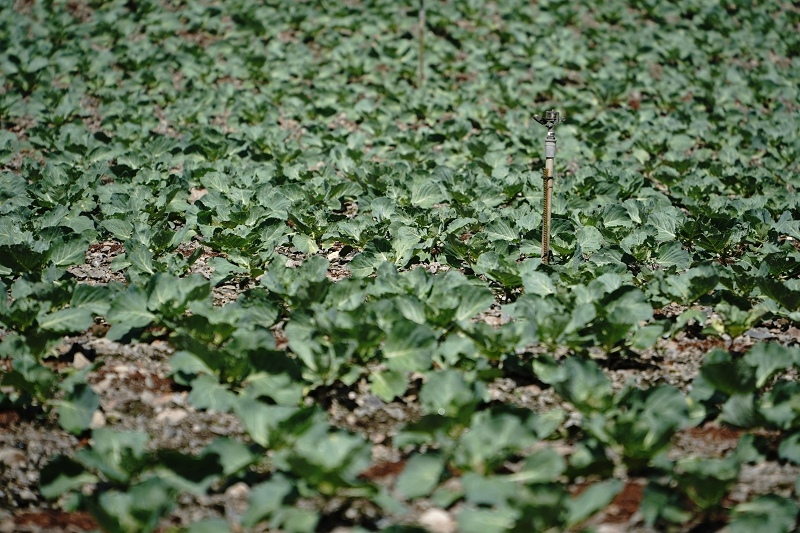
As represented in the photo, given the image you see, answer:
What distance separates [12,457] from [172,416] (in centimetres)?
64

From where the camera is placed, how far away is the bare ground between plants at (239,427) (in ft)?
8.92

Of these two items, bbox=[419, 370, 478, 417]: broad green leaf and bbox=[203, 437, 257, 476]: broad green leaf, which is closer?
bbox=[203, 437, 257, 476]: broad green leaf

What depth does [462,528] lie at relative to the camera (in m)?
2.46

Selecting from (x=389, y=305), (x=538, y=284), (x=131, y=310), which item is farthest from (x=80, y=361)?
(x=538, y=284)

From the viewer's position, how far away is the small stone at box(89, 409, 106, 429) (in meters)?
3.27

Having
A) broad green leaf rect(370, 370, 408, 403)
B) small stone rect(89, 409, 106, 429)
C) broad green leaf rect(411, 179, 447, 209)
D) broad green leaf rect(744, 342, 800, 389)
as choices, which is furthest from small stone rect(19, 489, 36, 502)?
broad green leaf rect(411, 179, 447, 209)

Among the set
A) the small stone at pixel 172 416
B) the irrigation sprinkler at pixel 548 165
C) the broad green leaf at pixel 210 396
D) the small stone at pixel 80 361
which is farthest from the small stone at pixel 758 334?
the small stone at pixel 80 361

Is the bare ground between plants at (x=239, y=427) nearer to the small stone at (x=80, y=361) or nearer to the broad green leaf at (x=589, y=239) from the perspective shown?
the small stone at (x=80, y=361)

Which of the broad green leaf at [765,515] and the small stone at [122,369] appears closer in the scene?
the broad green leaf at [765,515]

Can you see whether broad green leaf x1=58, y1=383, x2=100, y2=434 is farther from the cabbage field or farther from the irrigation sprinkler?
the irrigation sprinkler

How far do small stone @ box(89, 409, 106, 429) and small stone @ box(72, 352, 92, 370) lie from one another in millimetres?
453

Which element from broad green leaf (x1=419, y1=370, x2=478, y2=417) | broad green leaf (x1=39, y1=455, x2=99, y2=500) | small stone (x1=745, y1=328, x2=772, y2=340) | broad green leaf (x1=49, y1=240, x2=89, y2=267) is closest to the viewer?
broad green leaf (x1=39, y1=455, x2=99, y2=500)

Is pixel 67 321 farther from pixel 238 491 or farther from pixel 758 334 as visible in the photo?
pixel 758 334

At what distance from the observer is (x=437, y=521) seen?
2.66m
